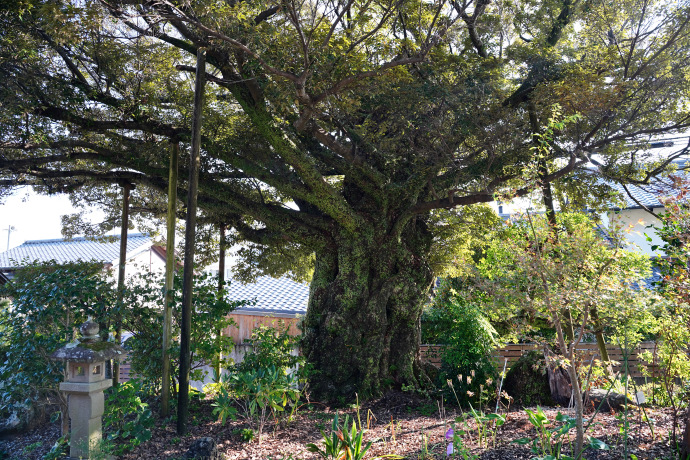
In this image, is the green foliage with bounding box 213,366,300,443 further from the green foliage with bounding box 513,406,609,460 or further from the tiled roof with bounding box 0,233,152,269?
the tiled roof with bounding box 0,233,152,269

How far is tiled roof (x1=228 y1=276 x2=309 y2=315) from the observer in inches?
537

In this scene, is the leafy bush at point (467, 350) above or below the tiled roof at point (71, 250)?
below

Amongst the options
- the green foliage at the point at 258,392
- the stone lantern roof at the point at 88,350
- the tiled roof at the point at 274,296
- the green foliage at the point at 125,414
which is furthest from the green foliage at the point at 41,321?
the tiled roof at the point at 274,296

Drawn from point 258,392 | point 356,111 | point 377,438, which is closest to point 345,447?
point 377,438

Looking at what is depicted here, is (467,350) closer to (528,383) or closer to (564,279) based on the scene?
(528,383)

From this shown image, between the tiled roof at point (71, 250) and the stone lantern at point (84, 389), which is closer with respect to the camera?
the stone lantern at point (84, 389)

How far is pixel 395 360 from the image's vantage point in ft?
25.4

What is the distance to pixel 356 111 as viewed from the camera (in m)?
7.18

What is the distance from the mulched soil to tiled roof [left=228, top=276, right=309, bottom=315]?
23.8 ft

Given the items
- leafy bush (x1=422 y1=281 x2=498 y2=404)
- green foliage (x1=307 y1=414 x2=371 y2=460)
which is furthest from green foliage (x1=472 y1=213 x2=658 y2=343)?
leafy bush (x1=422 y1=281 x2=498 y2=404)

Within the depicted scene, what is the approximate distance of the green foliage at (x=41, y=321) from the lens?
194 inches

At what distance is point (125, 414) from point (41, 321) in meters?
1.44

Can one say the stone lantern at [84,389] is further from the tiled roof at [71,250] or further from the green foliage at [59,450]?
the tiled roof at [71,250]

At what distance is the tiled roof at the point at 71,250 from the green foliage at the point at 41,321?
13217mm
